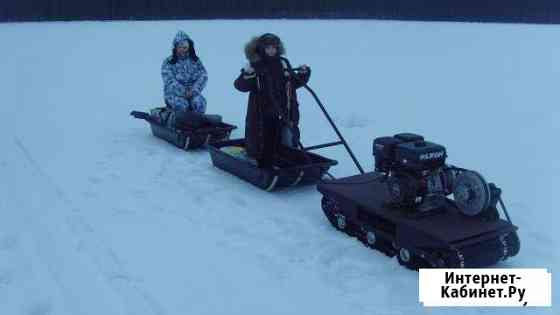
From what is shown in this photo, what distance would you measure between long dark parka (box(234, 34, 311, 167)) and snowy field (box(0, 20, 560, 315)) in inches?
17.9

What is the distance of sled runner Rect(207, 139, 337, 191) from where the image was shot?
4.99m

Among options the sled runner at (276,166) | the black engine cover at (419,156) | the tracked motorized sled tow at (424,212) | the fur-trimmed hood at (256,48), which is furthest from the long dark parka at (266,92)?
the black engine cover at (419,156)

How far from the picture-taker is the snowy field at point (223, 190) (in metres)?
3.44

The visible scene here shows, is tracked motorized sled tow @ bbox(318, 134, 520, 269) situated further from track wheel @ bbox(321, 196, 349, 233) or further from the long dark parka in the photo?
the long dark parka

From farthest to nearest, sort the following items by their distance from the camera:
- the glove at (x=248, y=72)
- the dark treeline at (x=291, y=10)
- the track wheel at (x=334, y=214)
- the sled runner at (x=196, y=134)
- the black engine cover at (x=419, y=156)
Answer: the dark treeline at (x=291, y=10), the sled runner at (x=196, y=134), the glove at (x=248, y=72), the track wheel at (x=334, y=214), the black engine cover at (x=419, y=156)

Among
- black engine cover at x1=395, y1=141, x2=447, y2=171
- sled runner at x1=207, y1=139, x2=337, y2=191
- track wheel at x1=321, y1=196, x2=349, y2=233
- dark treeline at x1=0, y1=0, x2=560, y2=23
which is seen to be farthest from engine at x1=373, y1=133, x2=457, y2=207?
dark treeline at x1=0, y1=0, x2=560, y2=23

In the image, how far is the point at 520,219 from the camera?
4.42m

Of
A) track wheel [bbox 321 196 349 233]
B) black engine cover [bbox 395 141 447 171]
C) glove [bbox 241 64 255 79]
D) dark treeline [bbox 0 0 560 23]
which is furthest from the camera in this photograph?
dark treeline [bbox 0 0 560 23]

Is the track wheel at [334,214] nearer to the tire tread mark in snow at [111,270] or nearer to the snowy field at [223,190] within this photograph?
the snowy field at [223,190]

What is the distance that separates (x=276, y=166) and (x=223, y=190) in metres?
0.54

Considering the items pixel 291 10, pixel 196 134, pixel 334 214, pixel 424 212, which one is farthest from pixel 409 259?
pixel 291 10

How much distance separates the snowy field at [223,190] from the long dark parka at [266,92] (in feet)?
1.50

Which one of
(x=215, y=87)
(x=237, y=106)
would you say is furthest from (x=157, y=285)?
(x=215, y=87)

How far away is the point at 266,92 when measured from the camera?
5.02m
